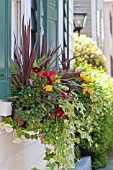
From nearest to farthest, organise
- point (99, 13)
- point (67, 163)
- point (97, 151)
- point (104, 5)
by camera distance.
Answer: point (67, 163) → point (97, 151) → point (99, 13) → point (104, 5)

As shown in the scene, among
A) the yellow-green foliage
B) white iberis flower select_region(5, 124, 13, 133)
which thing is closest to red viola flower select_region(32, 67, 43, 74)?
white iberis flower select_region(5, 124, 13, 133)

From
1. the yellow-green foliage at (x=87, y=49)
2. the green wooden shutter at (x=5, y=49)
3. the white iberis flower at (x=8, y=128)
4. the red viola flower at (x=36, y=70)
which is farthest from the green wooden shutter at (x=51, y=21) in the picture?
the yellow-green foliage at (x=87, y=49)

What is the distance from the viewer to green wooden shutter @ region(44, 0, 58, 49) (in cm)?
473

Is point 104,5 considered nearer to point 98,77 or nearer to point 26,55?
point 98,77

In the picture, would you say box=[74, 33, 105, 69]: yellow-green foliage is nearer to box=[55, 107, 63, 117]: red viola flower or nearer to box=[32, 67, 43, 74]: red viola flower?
box=[32, 67, 43, 74]: red viola flower

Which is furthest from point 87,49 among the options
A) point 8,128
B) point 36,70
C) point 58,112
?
point 8,128

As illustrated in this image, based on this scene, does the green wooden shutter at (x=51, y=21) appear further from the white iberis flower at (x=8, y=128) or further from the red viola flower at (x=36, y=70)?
the white iberis flower at (x=8, y=128)

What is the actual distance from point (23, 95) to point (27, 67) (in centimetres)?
28

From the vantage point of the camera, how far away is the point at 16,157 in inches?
123

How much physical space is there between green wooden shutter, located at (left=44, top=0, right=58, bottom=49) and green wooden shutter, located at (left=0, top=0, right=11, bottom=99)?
1.78 meters

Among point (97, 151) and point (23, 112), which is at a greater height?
point (23, 112)

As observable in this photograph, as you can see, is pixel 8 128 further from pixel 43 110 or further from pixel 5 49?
pixel 5 49

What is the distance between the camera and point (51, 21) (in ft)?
16.2

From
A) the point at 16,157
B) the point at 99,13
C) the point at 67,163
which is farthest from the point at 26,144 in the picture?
the point at 99,13
